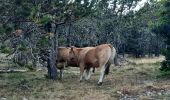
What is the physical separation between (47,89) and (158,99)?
14.2 ft

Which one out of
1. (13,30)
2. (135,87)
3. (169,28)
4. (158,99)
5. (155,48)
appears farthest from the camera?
(155,48)

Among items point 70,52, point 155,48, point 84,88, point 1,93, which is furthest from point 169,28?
point 155,48

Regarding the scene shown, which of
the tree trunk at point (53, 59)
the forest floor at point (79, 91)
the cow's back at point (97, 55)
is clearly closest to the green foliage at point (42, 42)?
the forest floor at point (79, 91)

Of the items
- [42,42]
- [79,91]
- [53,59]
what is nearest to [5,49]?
[42,42]

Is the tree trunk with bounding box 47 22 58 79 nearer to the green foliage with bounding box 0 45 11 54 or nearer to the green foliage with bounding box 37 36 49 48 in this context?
the green foliage with bounding box 37 36 49 48

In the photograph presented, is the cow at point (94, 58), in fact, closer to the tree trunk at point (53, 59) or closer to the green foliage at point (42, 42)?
the tree trunk at point (53, 59)

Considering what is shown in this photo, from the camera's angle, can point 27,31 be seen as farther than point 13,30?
Yes

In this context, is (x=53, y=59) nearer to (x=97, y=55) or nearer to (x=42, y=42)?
(x=97, y=55)

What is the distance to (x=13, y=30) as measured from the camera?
574 inches

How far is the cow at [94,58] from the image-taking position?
1742 cm

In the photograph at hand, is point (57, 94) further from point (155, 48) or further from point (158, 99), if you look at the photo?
point (155, 48)

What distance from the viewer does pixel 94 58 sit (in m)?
18.2

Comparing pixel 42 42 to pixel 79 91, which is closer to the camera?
pixel 79 91

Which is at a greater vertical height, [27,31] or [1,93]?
[27,31]
